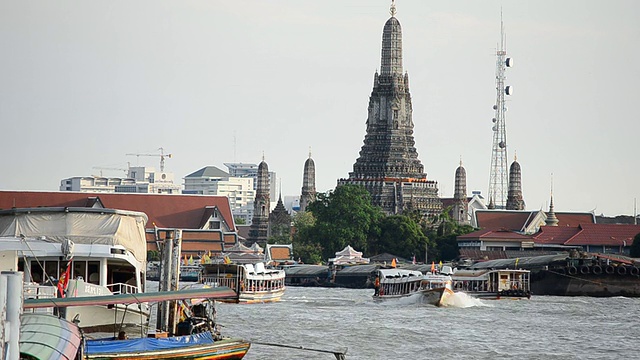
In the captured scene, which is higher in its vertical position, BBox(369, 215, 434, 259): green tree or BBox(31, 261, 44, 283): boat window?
BBox(369, 215, 434, 259): green tree

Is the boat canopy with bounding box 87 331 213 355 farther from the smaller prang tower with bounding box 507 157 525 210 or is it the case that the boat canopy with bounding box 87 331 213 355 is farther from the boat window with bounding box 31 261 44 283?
the smaller prang tower with bounding box 507 157 525 210

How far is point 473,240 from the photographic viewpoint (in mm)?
119750

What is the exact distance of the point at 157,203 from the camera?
14188 cm

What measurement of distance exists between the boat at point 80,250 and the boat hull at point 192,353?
5.13 metres

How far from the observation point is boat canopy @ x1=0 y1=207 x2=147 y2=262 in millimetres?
33719

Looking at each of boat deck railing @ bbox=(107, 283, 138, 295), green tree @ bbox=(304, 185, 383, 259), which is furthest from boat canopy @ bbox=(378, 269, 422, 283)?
green tree @ bbox=(304, 185, 383, 259)

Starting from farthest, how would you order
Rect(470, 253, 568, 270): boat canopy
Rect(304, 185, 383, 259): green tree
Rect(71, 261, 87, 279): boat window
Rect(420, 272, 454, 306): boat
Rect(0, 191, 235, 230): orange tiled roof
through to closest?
Rect(0, 191, 235, 230): orange tiled roof → Rect(304, 185, 383, 259): green tree → Rect(470, 253, 568, 270): boat canopy → Rect(420, 272, 454, 306): boat → Rect(71, 261, 87, 279): boat window

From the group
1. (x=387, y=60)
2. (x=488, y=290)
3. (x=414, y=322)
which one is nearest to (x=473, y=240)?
(x=387, y=60)

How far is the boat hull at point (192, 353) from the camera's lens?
81.3 feet

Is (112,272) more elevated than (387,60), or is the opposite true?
(387,60)

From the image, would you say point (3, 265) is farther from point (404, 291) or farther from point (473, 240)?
point (473, 240)

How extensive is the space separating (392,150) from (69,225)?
4392 inches

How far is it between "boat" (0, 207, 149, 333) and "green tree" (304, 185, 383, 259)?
8230 cm

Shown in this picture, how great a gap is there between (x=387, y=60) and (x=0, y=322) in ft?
433
